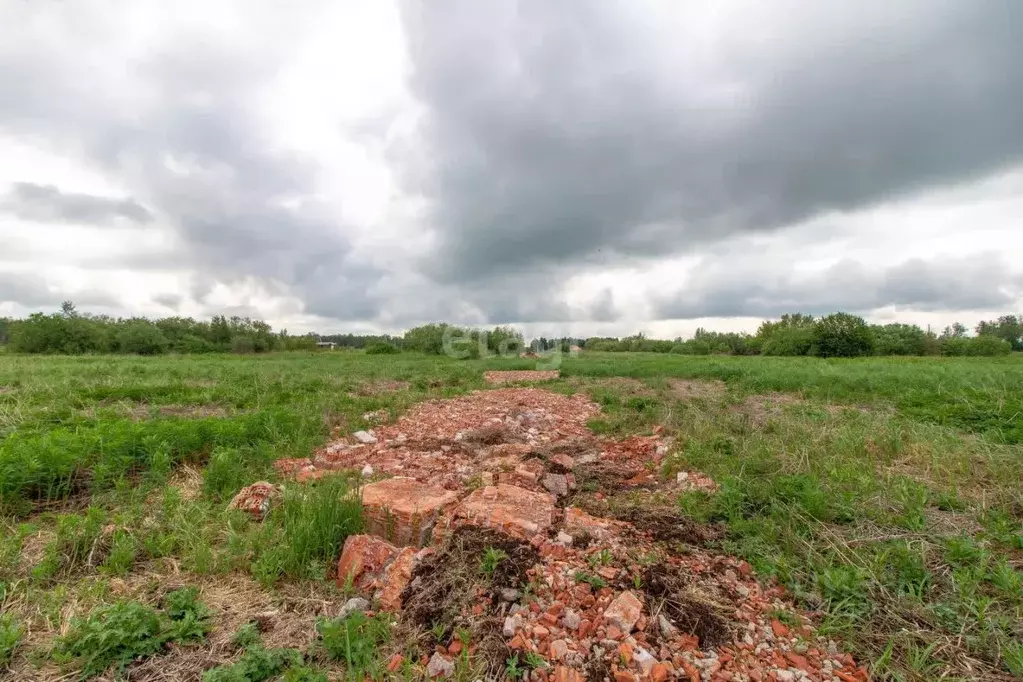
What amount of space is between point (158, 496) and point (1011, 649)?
6.35 meters

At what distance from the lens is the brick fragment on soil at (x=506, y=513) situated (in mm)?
3244

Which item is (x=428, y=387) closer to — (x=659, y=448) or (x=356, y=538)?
(x=659, y=448)

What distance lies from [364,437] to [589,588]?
16.4 ft

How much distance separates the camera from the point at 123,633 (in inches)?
89.0

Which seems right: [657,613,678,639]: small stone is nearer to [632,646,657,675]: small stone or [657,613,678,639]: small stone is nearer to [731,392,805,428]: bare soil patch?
[632,646,657,675]: small stone

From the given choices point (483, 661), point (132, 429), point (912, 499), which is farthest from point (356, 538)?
point (912, 499)

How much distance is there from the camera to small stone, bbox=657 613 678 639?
2.35m

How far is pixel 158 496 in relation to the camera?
439cm

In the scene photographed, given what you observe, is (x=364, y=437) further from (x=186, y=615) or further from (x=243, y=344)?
(x=243, y=344)

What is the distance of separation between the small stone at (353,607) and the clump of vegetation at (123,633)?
72 centimetres

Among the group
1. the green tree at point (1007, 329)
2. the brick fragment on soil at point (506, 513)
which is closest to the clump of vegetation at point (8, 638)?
the brick fragment on soil at point (506, 513)

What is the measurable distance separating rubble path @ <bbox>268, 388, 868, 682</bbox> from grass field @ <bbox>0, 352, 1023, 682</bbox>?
25 cm

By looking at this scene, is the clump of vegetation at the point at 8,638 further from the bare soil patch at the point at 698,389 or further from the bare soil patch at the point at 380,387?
the bare soil patch at the point at 698,389

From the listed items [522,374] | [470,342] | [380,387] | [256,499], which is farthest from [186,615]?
[470,342]
